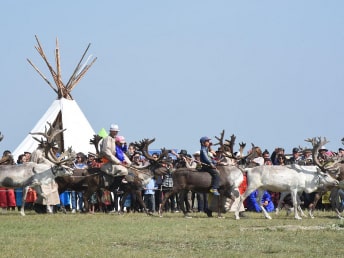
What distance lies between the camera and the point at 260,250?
599 inches

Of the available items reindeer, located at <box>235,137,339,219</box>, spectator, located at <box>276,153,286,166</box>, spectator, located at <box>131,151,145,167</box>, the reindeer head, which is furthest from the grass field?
spectator, located at <box>276,153,286,166</box>

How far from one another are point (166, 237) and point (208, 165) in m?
5.72

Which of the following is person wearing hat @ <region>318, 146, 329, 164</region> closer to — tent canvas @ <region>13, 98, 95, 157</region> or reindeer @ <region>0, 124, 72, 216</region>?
reindeer @ <region>0, 124, 72, 216</region>

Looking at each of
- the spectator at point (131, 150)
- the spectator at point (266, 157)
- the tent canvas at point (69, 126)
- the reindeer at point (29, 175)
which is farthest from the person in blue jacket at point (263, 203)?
the tent canvas at point (69, 126)

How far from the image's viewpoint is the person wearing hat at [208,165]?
2264cm

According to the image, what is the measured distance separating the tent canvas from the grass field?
37.9 feet

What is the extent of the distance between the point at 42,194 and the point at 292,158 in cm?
708

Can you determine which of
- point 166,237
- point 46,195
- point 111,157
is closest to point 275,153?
point 111,157

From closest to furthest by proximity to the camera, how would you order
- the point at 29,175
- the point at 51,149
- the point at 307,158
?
the point at 29,175, the point at 51,149, the point at 307,158

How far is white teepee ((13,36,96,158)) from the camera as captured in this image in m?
33.9

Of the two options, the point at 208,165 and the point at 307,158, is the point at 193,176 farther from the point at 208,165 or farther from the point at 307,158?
the point at 307,158

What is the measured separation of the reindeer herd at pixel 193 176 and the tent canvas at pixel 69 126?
27.7ft

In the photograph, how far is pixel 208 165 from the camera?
2272 centimetres

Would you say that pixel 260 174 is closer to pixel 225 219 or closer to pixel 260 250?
pixel 225 219
